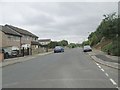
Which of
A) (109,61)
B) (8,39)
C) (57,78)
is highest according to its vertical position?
(8,39)

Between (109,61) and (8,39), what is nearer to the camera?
(109,61)

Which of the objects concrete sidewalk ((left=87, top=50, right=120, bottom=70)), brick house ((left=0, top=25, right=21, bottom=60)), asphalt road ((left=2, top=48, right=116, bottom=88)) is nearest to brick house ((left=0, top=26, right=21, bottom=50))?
brick house ((left=0, top=25, right=21, bottom=60))

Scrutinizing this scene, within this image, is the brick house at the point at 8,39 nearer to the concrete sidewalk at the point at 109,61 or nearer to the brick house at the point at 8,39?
the brick house at the point at 8,39

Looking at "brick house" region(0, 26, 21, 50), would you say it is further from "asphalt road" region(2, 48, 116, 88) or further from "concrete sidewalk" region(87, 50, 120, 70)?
"asphalt road" region(2, 48, 116, 88)

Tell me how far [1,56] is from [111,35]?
19381mm

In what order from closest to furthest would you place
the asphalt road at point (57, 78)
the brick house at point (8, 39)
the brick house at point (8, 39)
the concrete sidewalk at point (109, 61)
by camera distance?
the asphalt road at point (57, 78) → the concrete sidewalk at point (109, 61) → the brick house at point (8, 39) → the brick house at point (8, 39)

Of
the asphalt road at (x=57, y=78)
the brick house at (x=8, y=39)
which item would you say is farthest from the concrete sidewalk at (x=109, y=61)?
the brick house at (x=8, y=39)

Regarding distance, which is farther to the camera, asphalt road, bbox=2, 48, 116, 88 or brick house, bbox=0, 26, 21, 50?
brick house, bbox=0, 26, 21, 50

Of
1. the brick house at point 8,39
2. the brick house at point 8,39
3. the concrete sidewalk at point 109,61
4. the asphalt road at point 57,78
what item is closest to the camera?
the asphalt road at point 57,78

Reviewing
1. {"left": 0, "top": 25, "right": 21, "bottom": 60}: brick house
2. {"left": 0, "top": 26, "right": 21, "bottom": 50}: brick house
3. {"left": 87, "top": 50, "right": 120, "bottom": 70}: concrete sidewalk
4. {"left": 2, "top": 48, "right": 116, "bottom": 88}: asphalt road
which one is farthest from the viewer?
{"left": 0, "top": 26, "right": 21, "bottom": 50}: brick house

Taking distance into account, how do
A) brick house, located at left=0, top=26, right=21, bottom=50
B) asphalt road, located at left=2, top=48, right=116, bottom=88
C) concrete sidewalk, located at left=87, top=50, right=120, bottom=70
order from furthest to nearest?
brick house, located at left=0, top=26, right=21, bottom=50, concrete sidewalk, located at left=87, top=50, right=120, bottom=70, asphalt road, located at left=2, top=48, right=116, bottom=88

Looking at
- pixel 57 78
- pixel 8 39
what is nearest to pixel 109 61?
pixel 57 78

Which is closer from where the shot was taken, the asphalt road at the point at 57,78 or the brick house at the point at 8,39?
the asphalt road at the point at 57,78

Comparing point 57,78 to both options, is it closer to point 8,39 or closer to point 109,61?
point 109,61
